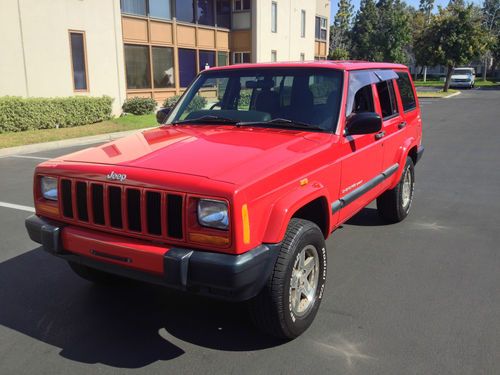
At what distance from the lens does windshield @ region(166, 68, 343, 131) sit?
4129mm

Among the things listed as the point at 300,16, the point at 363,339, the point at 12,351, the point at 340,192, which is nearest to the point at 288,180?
the point at 340,192

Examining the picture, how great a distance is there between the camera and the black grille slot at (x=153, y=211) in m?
2.96

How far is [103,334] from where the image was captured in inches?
137

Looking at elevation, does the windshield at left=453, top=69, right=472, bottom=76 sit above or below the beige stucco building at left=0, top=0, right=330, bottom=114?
below

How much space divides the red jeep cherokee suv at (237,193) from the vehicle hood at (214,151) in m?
0.01

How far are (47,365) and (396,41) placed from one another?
183 feet

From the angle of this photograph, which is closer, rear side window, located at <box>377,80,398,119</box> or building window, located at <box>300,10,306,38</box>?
rear side window, located at <box>377,80,398,119</box>

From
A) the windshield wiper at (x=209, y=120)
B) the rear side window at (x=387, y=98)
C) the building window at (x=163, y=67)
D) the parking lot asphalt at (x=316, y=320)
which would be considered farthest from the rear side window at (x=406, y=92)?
the building window at (x=163, y=67)

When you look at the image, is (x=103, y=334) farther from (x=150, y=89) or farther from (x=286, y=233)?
(x=150, y=89)

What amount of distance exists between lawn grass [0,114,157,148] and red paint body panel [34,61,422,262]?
32.1ft

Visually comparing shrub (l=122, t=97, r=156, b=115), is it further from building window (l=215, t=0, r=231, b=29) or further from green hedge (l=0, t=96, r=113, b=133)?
building window (l=215, t=0, r=231, b=29)

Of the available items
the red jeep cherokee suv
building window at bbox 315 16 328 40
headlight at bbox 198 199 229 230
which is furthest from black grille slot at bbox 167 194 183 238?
building window at bbox 315 16 328 40

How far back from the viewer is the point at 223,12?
1035 inches

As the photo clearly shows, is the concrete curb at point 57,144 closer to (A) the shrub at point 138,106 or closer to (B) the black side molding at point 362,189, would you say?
(A) the shrub at point 138,106
